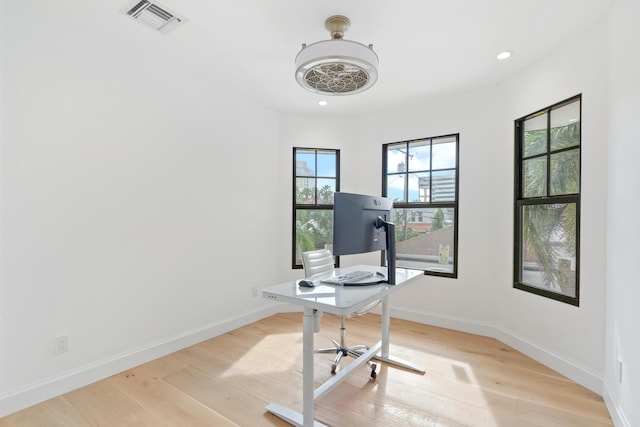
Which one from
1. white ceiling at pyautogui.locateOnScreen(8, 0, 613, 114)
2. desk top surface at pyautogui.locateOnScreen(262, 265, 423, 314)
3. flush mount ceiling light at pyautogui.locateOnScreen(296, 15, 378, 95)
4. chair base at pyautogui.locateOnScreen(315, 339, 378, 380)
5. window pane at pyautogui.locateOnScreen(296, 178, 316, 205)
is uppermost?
white ceiling at pyautogui.locateOnScreen(8, 0, 613, 114)

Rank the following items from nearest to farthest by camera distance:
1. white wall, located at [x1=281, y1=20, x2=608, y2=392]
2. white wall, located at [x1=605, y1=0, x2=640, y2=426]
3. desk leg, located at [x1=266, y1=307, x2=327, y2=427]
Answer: white wall, located at [x1=605, y1=0, x2=640, y2=426] < desk leg, located at [x1=266, y1=307, x2=327, y2=427] < white wall, located at [x1=281, y1=20, x2=608, y2=392]

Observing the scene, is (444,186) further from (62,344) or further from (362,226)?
(62,344)

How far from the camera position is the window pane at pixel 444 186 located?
11.8 feet

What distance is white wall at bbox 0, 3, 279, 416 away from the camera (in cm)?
201

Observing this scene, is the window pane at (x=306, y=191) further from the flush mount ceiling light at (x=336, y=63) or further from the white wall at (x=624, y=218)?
the white wall at (x=624, y=218)

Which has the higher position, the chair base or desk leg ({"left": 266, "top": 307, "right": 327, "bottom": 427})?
desk leg ({"left": 266, "top": 307, "right": 327, "bottom": 427})

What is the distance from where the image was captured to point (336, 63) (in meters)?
1.95

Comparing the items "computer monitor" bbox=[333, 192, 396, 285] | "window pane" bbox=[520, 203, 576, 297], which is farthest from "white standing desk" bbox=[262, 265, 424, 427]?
"window pane" bbox=[520, 203, 576, 297]

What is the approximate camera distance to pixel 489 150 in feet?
10.9

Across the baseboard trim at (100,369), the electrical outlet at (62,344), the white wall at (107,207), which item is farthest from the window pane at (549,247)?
the electrical outlet at (62,344)

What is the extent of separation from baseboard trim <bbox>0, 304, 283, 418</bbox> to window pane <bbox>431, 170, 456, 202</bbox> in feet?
8.92

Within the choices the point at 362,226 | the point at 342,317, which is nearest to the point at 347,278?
the point at 362,226

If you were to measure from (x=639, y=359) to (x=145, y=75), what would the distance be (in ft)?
12.4

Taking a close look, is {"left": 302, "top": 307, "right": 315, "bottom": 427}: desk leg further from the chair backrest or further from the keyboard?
the chair backrest
